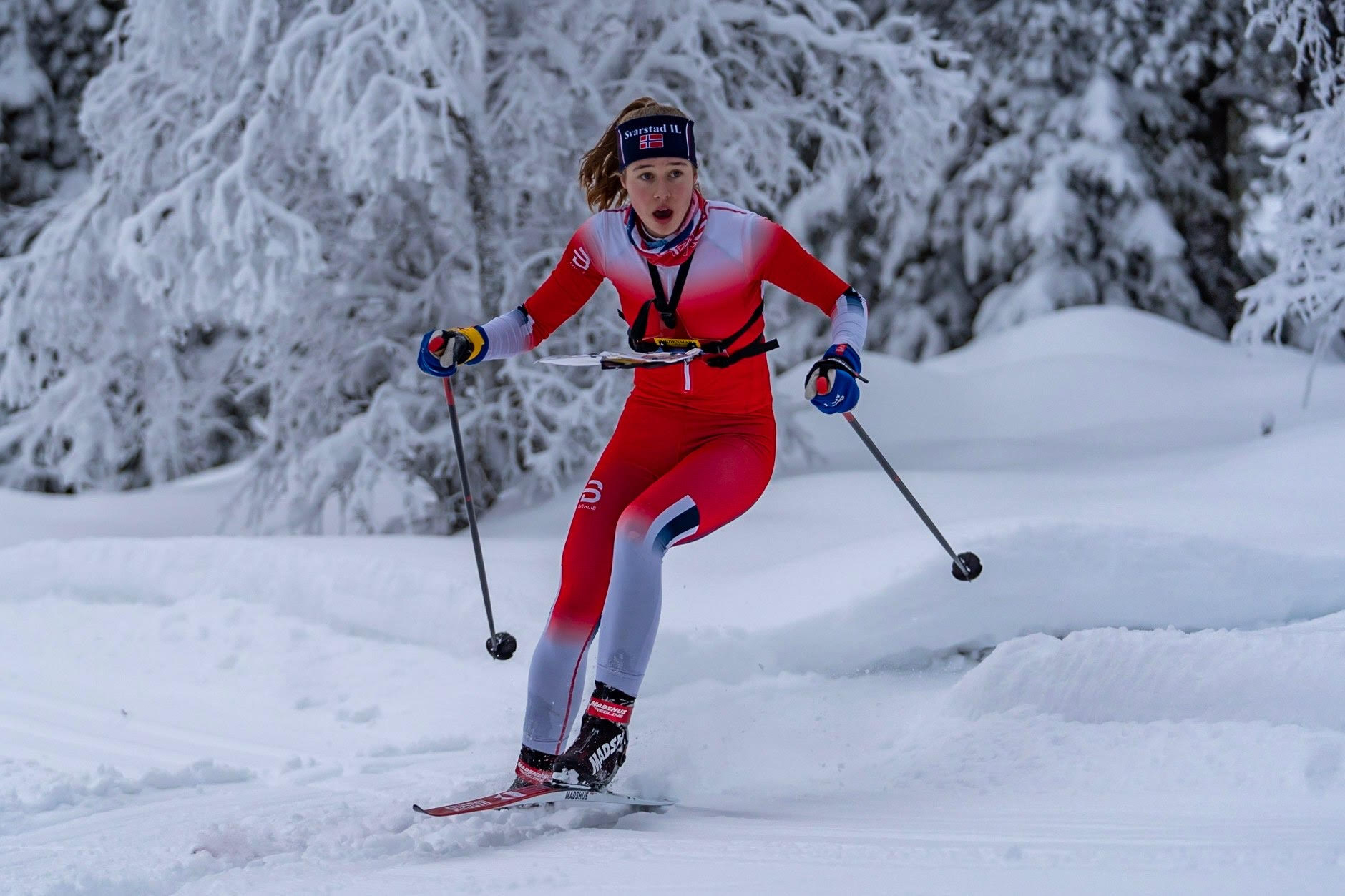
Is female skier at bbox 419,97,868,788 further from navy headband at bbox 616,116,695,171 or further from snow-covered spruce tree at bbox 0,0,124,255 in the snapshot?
snow-covered spruce tree at bbox 0,0,124,255

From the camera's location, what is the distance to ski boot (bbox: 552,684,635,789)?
12.2ft

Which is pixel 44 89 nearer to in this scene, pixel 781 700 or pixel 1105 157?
pixel 1105 157

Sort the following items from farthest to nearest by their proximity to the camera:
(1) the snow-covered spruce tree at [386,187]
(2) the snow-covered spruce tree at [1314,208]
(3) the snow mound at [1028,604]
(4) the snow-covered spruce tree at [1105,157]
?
(4) the snow-covered spruce tree at [1105,157] → (2) the snow-covered spruce tree at [1314,208] → (1) the snow-covered spruce tree at [386,187] → (3) the snow mound at [1028,604]

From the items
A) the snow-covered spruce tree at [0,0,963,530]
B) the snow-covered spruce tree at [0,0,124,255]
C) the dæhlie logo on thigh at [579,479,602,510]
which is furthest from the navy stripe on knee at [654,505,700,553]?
the snow-covered spruce tree at [0,0,124,255]

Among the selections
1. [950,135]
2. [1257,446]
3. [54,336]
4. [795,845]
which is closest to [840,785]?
[795,845]

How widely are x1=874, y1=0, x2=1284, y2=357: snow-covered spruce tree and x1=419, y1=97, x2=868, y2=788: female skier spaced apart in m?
11.7

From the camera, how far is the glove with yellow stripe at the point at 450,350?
4.07 metres

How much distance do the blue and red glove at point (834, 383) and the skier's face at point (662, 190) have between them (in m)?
0.64

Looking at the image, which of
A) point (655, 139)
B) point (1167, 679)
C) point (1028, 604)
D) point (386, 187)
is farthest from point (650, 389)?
point (386, 187)

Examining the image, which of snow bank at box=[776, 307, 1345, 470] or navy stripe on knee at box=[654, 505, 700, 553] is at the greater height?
navy stripe on knee at box=[654, 505, 700, 553]

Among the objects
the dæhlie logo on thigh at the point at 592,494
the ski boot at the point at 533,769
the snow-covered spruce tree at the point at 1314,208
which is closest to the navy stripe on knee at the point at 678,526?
the dæhlie logo on thigh at the point at 592,494

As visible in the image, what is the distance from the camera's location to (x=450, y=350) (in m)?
4.07

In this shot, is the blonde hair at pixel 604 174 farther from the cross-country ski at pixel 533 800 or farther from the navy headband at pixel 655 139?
the cross-country ski at pixel 533 800

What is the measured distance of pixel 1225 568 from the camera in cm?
577
